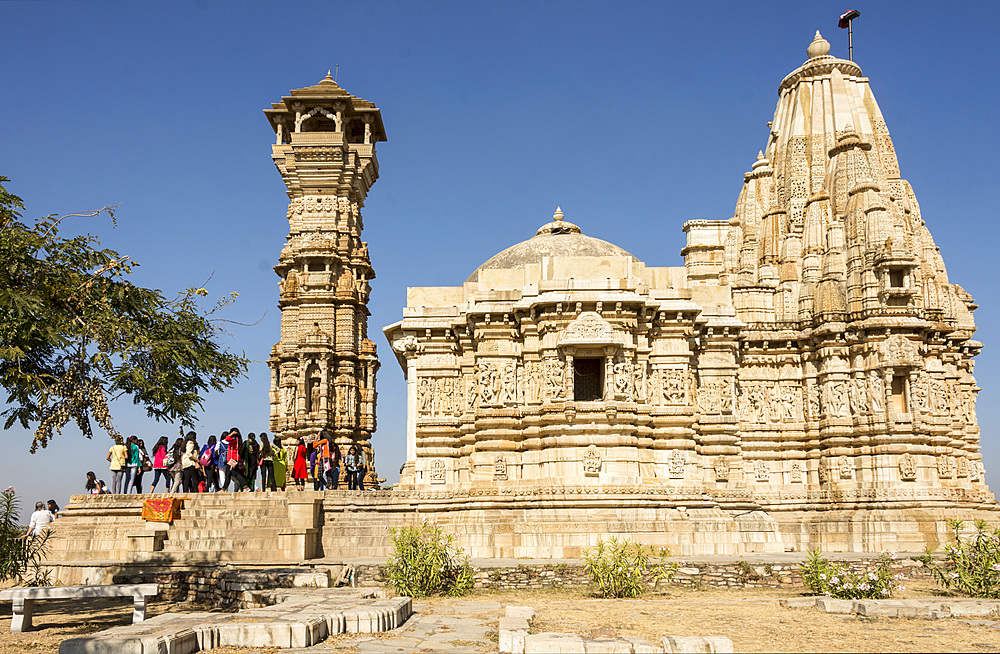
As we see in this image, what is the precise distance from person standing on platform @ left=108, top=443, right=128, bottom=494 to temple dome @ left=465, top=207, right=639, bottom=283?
10986mm

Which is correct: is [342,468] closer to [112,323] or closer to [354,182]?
[354,182]

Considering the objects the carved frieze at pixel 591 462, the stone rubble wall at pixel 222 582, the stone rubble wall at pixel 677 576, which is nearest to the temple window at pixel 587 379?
the carved frieze at pixel 591 462

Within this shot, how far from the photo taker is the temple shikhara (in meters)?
22.1

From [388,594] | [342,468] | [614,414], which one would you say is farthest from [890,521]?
[342,468]

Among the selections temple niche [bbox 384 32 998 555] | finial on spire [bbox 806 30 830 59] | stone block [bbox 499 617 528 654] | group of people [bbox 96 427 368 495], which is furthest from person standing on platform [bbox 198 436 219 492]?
finial on spire [bbox 806 30 830 59]

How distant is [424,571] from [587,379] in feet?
31.7

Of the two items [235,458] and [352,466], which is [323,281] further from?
[235,458]

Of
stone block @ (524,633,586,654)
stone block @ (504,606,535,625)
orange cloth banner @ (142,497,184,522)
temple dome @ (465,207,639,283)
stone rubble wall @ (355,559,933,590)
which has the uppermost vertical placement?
temple dome @ (465,207,639,283)

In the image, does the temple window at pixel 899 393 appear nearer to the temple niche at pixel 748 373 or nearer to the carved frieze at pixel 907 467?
the temple niche at pixel 748 373

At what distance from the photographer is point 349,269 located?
35594 mm

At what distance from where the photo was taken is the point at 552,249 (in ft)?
88.7

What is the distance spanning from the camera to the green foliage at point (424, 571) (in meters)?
16.2

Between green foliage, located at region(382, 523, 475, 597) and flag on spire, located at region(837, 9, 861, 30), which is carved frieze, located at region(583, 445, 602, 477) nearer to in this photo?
green foliage, located at region(382, 523, 475, 597)

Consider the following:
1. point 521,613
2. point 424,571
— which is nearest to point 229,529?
point 424,571
